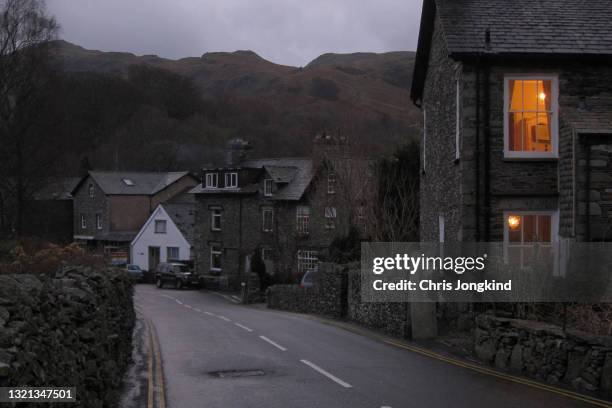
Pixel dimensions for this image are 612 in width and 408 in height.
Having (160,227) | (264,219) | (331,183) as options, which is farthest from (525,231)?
(160,227)

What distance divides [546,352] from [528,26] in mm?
9932

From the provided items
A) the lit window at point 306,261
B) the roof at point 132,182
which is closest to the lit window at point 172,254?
the roof at point 132,182

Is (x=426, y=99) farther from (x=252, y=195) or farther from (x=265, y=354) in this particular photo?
(x=252, y=195)

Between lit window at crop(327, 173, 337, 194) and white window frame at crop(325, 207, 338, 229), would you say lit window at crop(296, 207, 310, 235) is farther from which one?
lit window at crop(327, 173, 337, 194)

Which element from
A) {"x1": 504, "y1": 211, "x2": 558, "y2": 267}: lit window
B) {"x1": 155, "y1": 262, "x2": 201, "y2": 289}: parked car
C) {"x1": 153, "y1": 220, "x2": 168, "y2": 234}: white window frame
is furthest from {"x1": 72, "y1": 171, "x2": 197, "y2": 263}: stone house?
{"x1": 504, "y1": 211, "x2": 558, "y2": 267}: lit window

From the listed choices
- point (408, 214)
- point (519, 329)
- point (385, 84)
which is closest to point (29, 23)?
point (408, 214)

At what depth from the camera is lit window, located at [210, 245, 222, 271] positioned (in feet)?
183

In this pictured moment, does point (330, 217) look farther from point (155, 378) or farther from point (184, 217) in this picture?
point (155, 378)

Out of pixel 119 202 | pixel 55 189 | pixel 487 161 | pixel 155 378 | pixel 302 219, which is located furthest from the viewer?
pixel 119 202

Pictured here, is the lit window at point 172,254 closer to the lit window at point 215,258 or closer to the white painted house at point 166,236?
the white painted house at point 166,236

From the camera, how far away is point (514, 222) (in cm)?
1819

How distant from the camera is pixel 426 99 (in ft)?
79.7

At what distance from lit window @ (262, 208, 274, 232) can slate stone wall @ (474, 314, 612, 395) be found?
115 feet

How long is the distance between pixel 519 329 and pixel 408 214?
18.6 metres
